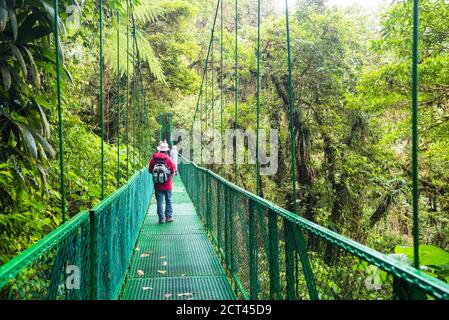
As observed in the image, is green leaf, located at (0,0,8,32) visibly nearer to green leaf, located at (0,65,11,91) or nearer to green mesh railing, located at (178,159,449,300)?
green leaf, located at (0,65,11,91)

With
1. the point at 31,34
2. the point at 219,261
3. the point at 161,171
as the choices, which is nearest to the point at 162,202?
the point at 161,171

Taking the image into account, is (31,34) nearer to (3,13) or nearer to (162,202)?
(3,13)

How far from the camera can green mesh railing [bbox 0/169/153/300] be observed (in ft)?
3.60

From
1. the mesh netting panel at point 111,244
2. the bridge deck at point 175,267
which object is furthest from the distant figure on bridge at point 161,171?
the mesh netting panel at point 111,244

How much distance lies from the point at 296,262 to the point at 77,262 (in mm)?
871

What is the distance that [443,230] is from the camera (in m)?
7.01

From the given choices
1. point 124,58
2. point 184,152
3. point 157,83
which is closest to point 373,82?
point 124,58

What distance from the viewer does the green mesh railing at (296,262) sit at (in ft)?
3.15

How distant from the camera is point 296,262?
1.66 metres

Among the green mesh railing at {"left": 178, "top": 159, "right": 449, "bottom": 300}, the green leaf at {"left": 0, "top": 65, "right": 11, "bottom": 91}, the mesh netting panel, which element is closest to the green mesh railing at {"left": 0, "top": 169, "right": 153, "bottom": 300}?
the mesh netting panel

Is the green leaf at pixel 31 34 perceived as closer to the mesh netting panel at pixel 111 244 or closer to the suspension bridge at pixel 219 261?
the suspension bridge at pixel 219 261

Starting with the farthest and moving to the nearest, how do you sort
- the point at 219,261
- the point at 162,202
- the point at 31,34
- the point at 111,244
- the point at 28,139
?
the point at 162,202 < the point at 219,261 < the point at 111,244 < the point at 31,34 < the point at 28,139

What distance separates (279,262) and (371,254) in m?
0.94
